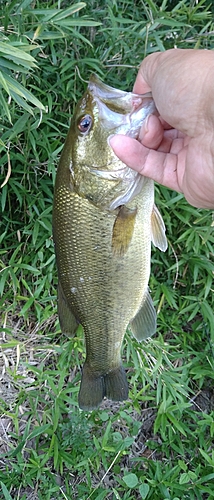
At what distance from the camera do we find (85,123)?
6.23 ft

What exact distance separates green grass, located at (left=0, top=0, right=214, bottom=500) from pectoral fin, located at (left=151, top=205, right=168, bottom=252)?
2.89ft

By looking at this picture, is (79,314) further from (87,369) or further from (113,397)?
(113,397)

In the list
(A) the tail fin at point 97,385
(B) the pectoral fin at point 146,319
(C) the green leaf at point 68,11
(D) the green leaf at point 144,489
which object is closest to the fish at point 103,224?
(B) the pectoral fin at point 146,319

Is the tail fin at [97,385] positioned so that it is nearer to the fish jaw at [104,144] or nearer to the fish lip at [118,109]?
the fish jaw at [104,144]

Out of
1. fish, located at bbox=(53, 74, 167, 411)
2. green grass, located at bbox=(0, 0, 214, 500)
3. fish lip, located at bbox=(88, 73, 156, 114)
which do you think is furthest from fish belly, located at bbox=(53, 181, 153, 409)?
green grass, located at bbox=(0, 0, 214, 500)

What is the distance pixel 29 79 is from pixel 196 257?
5.25ft

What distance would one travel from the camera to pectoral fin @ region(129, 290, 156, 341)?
7.43 ft

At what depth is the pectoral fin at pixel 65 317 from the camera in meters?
2.23

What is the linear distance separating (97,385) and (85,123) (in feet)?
4.25

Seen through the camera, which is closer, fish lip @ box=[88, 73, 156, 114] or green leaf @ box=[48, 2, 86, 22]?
fish lip @ box=[88, 73, 156, 114]

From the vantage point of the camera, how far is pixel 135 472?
3.06m

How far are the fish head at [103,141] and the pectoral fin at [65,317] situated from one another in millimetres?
536

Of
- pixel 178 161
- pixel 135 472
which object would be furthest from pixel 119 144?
pixel 135 472

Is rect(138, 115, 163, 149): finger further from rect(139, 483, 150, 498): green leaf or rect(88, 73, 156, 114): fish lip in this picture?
rect(139, 483, 150, 498): green leaf
